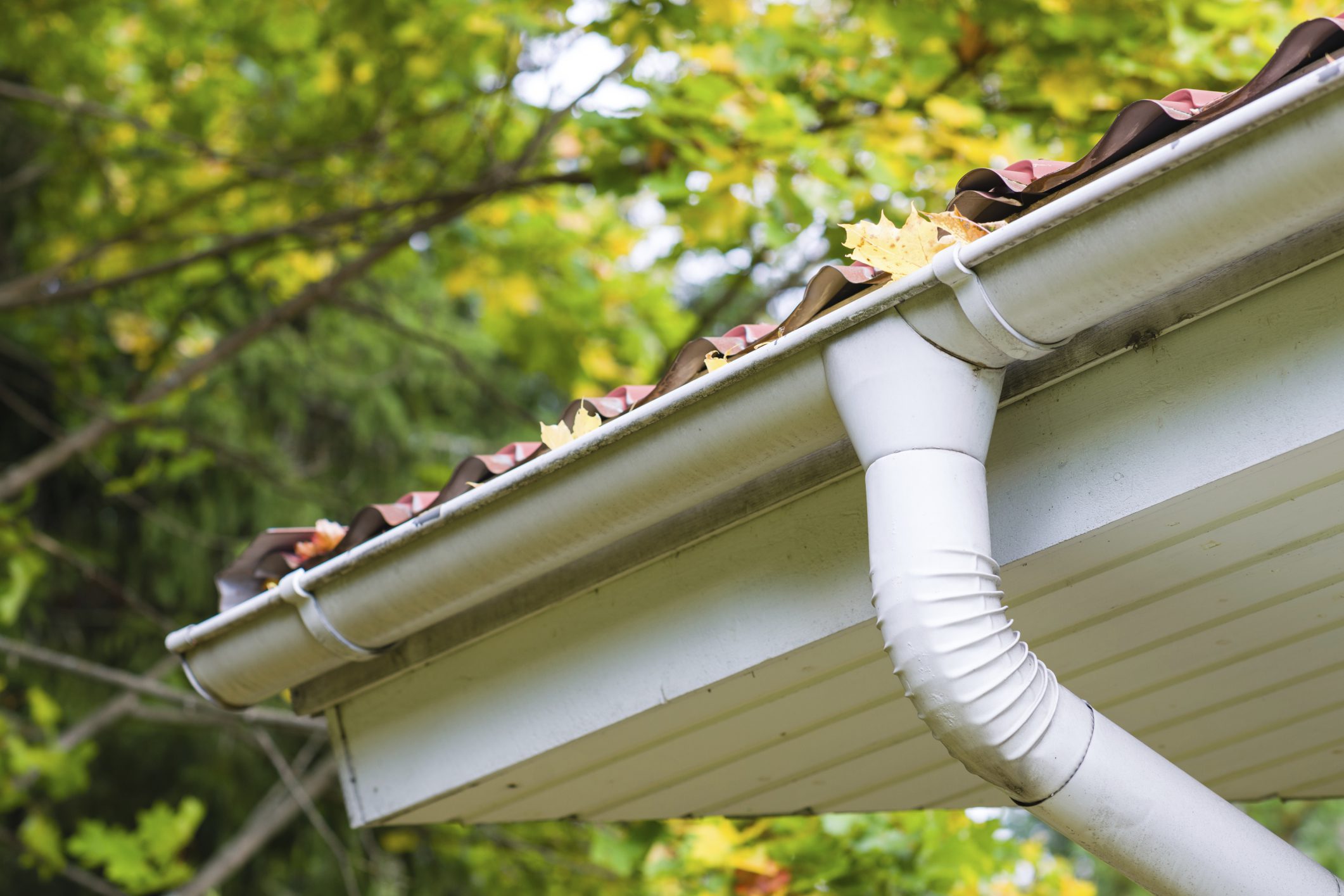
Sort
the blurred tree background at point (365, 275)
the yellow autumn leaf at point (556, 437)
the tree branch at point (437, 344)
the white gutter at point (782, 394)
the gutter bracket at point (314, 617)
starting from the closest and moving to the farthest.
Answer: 1. the white gutter at point (782, 394)
2. the yellow autumn leaf at point (556, 437)
3. the gutter bracket at point (314, 617)
4. the blurred tree background at point (365, 275)
5. the tree branch at point (437, 344)

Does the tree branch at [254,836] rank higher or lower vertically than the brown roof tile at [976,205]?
higher

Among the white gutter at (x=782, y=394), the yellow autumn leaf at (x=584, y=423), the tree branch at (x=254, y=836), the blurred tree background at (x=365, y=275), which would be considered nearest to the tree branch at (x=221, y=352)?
the blurred tree background at (x=365, y=275)

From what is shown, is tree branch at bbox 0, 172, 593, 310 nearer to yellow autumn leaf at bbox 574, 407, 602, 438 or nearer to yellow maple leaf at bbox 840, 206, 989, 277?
yellow autumn leaf at bbox 574, 407, 602, 438

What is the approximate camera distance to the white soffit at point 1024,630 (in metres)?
1.35

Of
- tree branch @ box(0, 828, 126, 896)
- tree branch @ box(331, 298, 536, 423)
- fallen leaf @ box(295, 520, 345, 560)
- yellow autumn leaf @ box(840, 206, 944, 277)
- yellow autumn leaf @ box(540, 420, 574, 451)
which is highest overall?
tree branch @ box(331, 298, 536, 423)

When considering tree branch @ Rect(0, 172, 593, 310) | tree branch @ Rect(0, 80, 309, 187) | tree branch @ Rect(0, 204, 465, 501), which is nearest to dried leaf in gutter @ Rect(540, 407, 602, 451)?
tree branch @ Rect(0, 172, 593, 310)

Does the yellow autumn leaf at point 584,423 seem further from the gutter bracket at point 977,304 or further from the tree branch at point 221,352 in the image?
the tree branch at point 221,352

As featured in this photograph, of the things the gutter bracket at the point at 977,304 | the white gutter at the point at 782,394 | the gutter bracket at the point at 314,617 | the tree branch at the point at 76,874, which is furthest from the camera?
the tree branch at the point at 76,874

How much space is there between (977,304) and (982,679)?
42 cm

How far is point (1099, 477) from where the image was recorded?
1.40 metres

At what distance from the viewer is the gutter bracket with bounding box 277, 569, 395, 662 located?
1804 millimetres

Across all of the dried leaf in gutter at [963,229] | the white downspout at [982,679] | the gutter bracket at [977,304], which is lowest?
the white downspout at [982,679]

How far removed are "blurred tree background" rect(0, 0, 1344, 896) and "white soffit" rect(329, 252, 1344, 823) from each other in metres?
0.86

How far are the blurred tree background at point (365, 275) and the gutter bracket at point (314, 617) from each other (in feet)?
4.02
